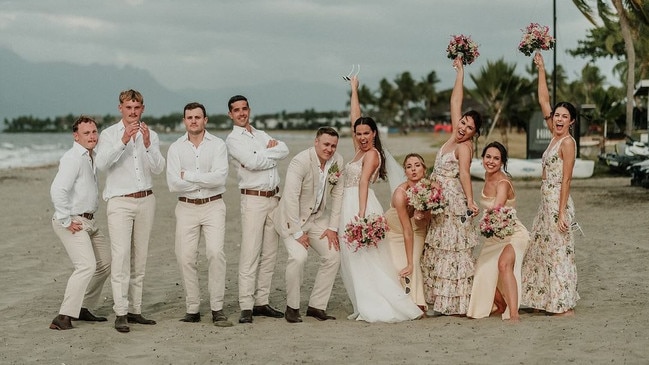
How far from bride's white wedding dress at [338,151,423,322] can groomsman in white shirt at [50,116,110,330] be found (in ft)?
8.21

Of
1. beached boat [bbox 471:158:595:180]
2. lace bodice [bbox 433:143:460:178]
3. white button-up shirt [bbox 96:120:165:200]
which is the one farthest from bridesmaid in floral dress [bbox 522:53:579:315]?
beached boat [bbox 471:158:595:180]

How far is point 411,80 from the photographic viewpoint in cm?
13125

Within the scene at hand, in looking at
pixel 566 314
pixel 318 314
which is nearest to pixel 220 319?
pixel 318 314

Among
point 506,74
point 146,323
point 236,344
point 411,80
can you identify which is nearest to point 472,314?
point 236,344

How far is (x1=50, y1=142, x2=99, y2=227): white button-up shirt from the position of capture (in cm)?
801

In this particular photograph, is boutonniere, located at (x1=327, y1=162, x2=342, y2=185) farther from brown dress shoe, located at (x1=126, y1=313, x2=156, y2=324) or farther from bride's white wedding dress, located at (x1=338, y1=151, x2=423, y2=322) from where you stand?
brown dress shoe, located at (x1=126, y1=313, x2=156, y2=324)

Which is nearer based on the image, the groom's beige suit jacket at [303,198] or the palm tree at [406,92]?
the groom's beige suit jacket at [303,198]

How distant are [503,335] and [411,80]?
125 metres

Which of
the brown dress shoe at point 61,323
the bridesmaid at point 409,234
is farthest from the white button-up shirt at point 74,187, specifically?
the bridesmaid at point 409,234

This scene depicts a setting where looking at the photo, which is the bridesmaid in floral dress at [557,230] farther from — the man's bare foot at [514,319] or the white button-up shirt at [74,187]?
the white button-up shirt at [74,187]

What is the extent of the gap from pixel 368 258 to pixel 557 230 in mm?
1904

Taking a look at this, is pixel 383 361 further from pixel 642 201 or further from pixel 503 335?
pixel 642 201

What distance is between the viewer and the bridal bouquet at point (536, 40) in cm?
902

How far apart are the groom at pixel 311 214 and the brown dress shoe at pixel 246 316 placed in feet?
1.26
